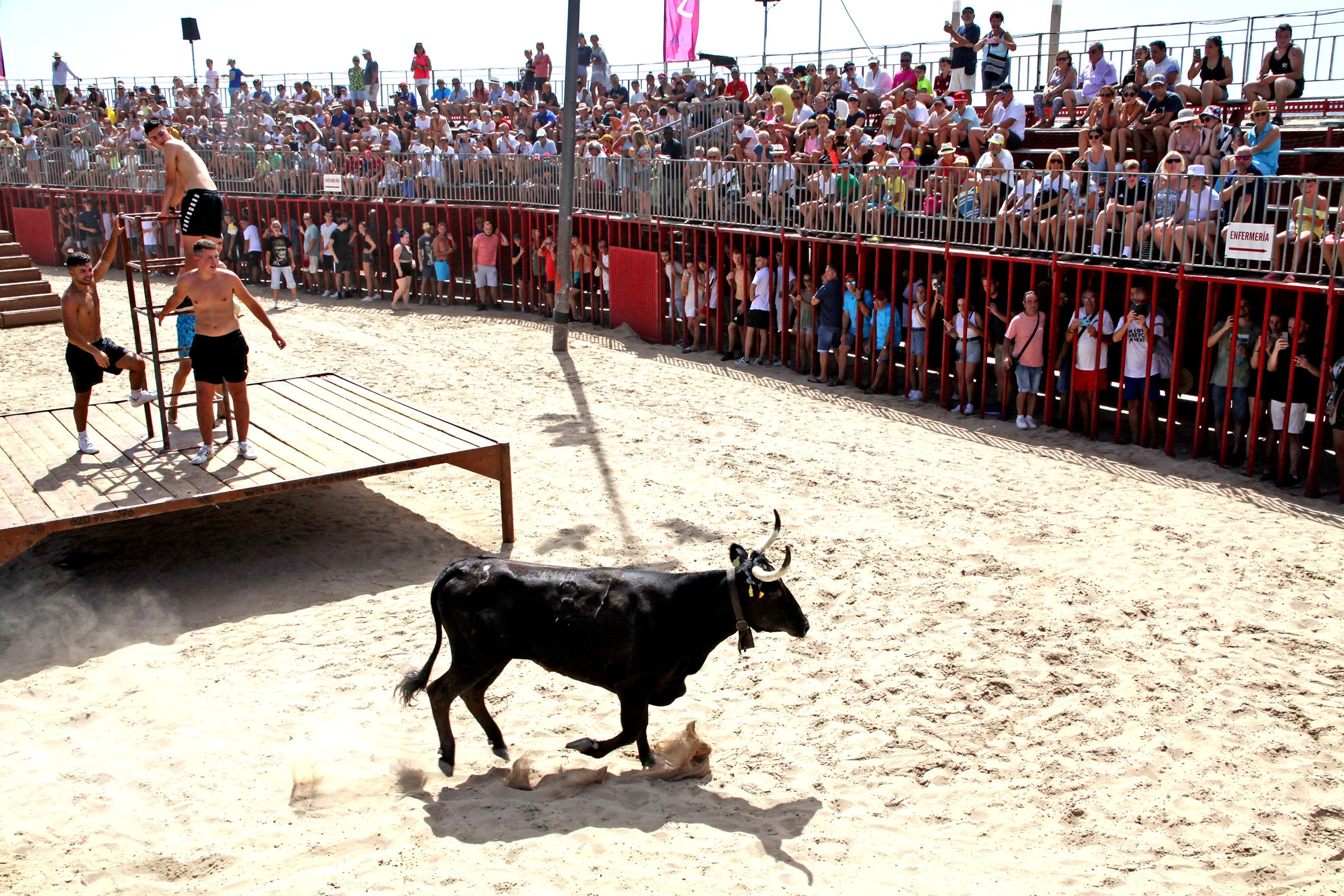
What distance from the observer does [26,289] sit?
884 inches

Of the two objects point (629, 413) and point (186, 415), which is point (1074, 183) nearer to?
point (629, 413)

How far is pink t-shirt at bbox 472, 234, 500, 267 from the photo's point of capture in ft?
73.7

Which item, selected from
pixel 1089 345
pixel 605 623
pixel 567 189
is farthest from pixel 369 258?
pixel 605 623

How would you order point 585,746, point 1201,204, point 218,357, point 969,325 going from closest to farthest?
point 585,746
point 218,357
point 1201,204
point 969,325

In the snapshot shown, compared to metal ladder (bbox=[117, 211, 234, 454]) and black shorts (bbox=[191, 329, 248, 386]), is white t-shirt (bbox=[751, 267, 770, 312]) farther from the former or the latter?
black shorts (bbox=[191, 329, 248, 386])

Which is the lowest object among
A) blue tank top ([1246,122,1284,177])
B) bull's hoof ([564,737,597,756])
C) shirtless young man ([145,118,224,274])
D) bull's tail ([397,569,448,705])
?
bull's hoof ([564,737,597,756])

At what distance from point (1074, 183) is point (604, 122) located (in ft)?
43.8

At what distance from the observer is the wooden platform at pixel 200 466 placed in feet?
27.2

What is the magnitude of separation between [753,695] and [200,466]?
16.3 ft

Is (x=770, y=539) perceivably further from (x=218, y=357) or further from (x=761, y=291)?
(x=761, y=291)

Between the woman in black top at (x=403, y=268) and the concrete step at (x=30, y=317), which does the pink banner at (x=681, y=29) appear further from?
the concrete step at (x=30, y=317)

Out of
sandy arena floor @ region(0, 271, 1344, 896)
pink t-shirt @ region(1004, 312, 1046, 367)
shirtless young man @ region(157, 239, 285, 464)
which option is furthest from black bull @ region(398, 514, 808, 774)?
pink t-shirt @ region(1004, 312, 1046, 367)

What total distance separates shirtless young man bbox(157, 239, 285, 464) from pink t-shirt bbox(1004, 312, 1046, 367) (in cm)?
807

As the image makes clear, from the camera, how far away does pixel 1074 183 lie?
1280 cm
